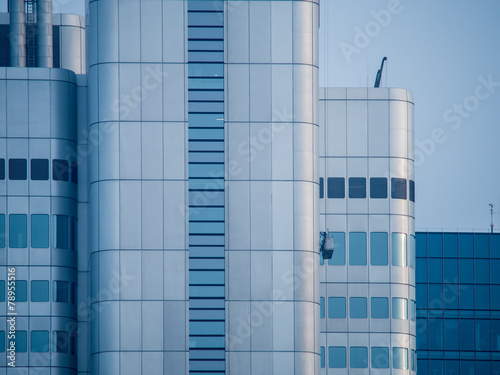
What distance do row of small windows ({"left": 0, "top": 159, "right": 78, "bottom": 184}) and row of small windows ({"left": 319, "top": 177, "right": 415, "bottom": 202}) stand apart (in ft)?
55.3

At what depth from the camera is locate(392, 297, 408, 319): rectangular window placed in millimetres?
78500

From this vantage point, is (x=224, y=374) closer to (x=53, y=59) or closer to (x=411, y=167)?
(x=411, y=167)

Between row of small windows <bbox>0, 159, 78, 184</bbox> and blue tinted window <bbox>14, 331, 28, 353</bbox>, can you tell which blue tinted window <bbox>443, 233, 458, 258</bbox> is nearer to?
row of small windows <bbox>0, 159, 78, 184</bbox>

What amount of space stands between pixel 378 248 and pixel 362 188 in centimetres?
409

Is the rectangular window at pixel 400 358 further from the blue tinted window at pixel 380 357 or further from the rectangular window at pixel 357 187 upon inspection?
the rectangular window at pixel 357 187

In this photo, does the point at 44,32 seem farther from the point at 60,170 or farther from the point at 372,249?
the point at 372,249

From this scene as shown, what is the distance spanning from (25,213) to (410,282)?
2550 cm

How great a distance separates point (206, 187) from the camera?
7331 centimetres

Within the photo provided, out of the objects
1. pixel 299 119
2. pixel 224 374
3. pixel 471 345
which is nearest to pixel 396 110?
pixel 299 119

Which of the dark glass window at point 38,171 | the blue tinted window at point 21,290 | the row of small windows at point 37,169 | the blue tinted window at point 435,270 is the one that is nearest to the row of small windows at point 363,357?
the blue tinted window at point 21,290

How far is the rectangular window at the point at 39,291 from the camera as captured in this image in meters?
74.9

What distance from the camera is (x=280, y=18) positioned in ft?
245

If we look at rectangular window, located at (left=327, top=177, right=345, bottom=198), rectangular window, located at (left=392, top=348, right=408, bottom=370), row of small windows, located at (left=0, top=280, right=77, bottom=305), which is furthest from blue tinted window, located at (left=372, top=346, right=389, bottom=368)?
row of small windows, located at (left=0, top=280, right=77, bottom=305)

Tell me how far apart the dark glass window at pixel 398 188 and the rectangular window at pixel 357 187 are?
191 centimetres
